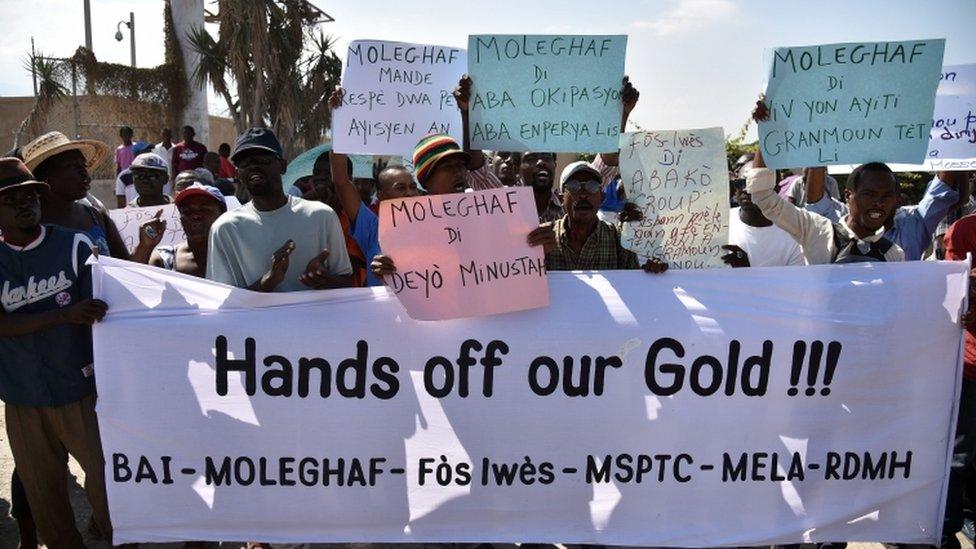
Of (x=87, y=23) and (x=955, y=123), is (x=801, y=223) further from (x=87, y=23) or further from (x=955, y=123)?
(x=87, y=23)

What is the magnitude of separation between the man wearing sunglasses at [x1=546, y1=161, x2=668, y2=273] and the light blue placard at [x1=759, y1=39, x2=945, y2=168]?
2.61 feet

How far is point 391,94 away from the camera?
4.13 m

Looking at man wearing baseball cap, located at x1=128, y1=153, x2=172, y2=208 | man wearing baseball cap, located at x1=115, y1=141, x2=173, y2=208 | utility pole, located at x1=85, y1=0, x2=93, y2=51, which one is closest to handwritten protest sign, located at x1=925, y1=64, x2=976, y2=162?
man wearing baseball cap, located at x1=128, y1=153, x2=172, y2=208

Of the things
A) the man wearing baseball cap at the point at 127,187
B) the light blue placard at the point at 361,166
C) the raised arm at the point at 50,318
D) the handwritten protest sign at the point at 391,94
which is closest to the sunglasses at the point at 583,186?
the handwritten protest sign at the point at 391,94

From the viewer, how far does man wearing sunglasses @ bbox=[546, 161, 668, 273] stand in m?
3.61

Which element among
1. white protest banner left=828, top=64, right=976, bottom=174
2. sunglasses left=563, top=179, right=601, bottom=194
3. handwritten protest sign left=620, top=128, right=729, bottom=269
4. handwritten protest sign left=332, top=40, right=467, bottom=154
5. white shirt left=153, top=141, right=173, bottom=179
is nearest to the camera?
handwritten protest sign left=620, top=128, right=729, bottom=269

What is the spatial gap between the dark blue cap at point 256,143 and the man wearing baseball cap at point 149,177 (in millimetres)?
2024

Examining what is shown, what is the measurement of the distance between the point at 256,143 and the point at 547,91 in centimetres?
140

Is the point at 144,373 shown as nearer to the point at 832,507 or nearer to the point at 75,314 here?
the point at 75,314

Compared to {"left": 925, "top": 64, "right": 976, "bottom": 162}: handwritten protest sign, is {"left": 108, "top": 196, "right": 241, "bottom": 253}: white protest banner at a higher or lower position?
lower

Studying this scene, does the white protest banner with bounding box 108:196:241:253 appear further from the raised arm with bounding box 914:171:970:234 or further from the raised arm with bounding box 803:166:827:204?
the raised arm with bounding box 914:171:970:234

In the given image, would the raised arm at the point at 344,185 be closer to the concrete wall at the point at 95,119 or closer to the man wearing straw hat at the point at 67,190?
the man wearing straw hat at the point at 67,190

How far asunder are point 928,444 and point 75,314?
3.68 meters

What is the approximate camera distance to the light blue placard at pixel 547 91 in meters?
3.74
